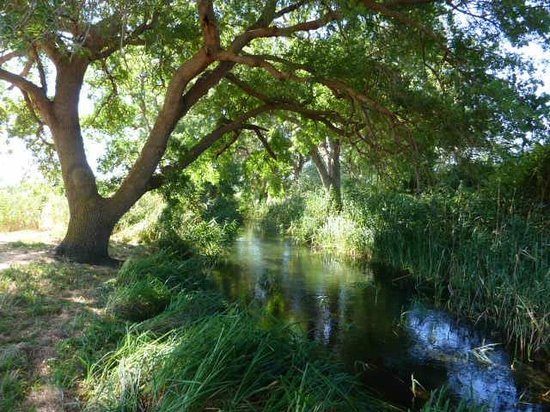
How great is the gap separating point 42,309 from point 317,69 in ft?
20.2

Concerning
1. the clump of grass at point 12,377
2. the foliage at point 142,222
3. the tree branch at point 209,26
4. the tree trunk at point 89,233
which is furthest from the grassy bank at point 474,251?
the clump of grass at point 12,377

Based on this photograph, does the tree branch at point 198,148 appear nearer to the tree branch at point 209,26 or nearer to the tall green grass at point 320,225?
the tree branch at point 209,26

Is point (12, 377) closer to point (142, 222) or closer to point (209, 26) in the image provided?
point (209, 26)

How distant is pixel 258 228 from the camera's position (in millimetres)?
26828

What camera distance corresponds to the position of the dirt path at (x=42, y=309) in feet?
14.4

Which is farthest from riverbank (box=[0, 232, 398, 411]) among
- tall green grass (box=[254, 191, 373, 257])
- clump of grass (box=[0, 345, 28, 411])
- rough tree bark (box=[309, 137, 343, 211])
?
rough tree bark (box=[309, 137, 343, 211])

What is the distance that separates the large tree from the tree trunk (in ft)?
0.07

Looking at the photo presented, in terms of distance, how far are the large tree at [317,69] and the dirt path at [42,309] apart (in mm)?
1247

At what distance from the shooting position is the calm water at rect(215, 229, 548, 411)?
6133 mm

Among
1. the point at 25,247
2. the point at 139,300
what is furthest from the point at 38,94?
the point at 139,300

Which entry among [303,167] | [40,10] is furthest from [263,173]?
[303,167]

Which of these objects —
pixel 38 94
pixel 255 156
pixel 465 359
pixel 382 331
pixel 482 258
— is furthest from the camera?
pixel 255 156

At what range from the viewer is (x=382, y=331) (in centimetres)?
819

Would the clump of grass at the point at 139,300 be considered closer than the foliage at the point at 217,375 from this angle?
No
